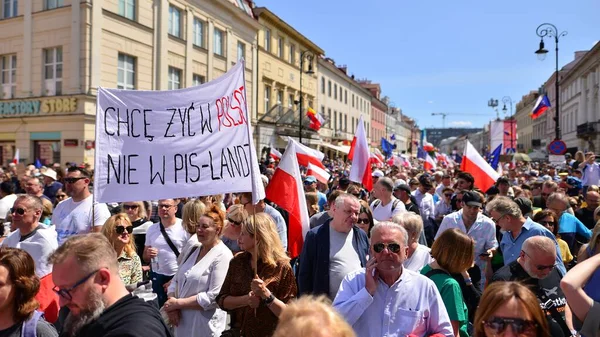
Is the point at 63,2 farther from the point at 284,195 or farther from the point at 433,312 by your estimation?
the point at 433,312

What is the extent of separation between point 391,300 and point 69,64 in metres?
20.4

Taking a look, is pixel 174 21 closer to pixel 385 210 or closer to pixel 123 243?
pixel 385 210

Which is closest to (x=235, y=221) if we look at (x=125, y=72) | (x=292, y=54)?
(x=125, y=72)

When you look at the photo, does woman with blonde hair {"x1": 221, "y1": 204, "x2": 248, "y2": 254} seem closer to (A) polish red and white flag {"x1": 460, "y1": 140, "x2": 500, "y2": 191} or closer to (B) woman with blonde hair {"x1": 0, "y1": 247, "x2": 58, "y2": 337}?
(B) woman with blonde hair {"x1": 0, "y1": 247, "x2": 58, "y2": 337}

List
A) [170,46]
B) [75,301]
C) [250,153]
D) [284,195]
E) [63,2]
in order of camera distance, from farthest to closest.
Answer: [170,46], [63,2], [284,195], [250,153], [75,301]

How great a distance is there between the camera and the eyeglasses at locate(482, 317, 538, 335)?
2.48 metres

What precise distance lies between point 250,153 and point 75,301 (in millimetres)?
2333

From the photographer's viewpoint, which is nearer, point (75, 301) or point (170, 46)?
point (75, 301)

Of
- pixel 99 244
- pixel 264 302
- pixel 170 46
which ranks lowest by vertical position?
pixel 264 302

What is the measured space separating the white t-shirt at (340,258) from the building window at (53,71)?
63.6ft

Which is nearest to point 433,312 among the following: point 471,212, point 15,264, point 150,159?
point 15,264

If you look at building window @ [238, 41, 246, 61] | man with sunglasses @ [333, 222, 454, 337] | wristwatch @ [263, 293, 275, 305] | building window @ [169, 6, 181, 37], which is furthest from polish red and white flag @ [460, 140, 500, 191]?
building window @ [238, 41, 246, 61]

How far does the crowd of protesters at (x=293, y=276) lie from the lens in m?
2.56

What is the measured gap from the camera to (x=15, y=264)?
299 centimetres
